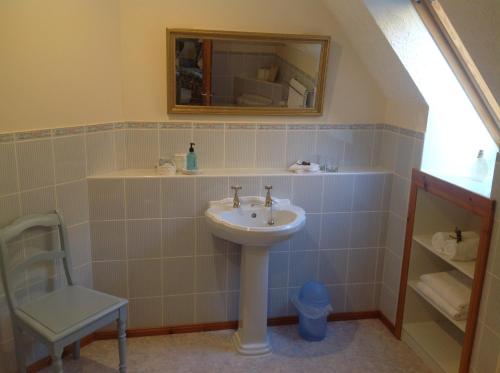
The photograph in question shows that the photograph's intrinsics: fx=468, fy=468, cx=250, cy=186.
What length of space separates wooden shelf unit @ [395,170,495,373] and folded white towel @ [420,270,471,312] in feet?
0.19

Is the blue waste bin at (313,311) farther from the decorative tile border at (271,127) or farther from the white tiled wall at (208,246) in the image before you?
the decorative tile border at (271,127)

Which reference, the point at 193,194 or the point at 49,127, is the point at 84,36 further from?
the point at 193,194

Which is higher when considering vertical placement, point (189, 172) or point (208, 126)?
point (208, 126)

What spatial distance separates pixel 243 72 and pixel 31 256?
1.50m

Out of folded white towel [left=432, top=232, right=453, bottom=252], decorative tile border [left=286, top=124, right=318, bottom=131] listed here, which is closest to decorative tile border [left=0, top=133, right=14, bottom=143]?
decorative tile border [left=286, top=124, right=318, bottom=131]

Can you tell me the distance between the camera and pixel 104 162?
104 inches

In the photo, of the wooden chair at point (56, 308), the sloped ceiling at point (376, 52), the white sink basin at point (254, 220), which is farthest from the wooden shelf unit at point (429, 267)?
the wooden chair at point (56, 308)

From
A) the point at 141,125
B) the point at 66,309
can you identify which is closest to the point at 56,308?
the point at 66,309

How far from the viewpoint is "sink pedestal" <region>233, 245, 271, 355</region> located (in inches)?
102

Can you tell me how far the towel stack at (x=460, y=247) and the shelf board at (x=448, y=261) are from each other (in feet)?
0.07

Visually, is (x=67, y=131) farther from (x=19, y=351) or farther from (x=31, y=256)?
(x=19, y=351)

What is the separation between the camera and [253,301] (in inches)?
104

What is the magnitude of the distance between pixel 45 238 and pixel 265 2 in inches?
69.8

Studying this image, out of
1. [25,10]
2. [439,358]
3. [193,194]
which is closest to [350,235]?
[439,358]
